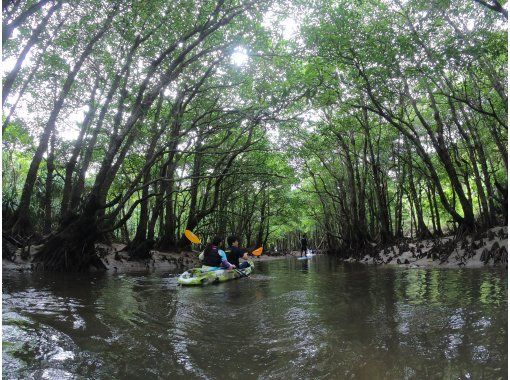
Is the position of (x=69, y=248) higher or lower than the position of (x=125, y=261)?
higher

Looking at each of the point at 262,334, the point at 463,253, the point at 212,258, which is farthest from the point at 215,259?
the point at 463,253

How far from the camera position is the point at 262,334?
14.0 feet

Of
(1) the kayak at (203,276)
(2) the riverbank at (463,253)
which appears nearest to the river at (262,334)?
(1) the kayak at (203,276)

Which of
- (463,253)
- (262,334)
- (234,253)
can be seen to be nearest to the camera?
(262,334)

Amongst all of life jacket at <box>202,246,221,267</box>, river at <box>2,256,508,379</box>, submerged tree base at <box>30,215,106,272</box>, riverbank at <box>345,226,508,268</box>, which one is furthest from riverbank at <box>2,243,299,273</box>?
riverbank at <box>345,226,508,268</box>

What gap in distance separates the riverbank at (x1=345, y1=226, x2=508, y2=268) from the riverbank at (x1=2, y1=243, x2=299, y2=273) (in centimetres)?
876

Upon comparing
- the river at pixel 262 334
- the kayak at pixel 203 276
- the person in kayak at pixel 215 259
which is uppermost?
the person in kayak at pixel 215 259

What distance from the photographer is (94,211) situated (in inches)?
415

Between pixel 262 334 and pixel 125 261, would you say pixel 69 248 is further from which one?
pixel 262 334

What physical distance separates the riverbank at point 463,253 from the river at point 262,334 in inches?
132

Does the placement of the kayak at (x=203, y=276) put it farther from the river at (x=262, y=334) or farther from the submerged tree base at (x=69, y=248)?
the submerged tree base at (x=69, y=248)

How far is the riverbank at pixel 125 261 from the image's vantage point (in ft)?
35.2

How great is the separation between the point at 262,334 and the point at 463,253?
30.7 ft

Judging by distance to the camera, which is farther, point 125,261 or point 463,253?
point 125,261
